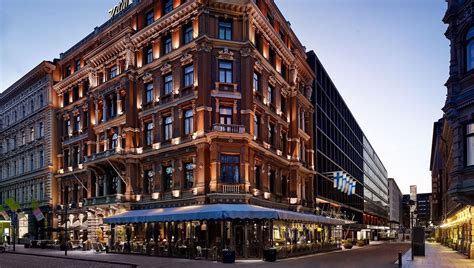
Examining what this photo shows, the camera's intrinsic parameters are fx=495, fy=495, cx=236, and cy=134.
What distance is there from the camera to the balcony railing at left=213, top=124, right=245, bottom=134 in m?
39.5

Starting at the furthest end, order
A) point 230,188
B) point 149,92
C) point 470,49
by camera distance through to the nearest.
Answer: point 149,92 → point 230,188 → point 470,49

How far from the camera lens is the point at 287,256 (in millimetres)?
39719

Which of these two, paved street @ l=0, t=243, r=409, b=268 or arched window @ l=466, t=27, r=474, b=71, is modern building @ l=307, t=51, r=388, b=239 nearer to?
paved street @ l=0, t=243, r=409, b=268

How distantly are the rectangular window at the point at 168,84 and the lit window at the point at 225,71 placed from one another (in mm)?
5333

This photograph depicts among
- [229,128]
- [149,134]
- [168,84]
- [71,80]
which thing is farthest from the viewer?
[71,80]

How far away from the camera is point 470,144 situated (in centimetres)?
2541

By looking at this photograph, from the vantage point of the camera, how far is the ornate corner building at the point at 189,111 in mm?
40812

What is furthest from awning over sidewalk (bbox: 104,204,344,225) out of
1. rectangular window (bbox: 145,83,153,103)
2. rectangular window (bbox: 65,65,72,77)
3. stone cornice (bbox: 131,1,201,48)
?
rectangular window (bbox: 65,65,72,77)

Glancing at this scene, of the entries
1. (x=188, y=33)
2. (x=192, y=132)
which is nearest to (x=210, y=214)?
(x=192, y=132)

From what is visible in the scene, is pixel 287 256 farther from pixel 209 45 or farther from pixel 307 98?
pixel 307 98

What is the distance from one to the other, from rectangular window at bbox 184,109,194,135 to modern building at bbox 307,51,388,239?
21.5 meters

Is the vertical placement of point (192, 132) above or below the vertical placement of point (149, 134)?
below

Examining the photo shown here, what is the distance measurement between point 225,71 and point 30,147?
1516 inches

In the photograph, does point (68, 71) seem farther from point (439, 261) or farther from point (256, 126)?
point (439, 261)
